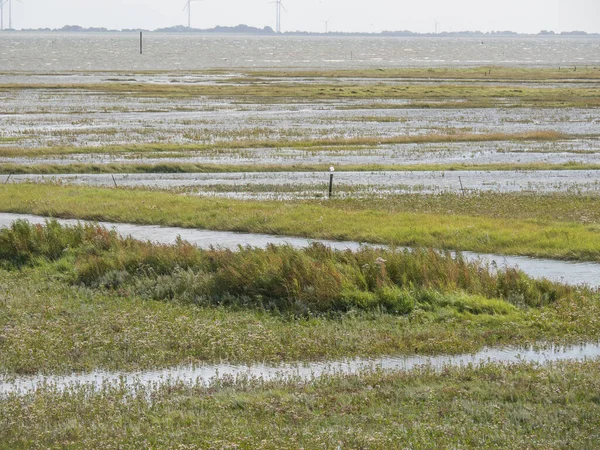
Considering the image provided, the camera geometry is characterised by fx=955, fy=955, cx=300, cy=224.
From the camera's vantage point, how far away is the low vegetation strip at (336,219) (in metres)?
22.1

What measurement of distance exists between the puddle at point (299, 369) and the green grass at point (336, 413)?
0.44 meters

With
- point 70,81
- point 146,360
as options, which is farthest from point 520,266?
point 70,81

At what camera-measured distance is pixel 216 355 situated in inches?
552

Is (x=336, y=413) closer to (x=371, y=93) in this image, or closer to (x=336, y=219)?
(x=336, y=219)

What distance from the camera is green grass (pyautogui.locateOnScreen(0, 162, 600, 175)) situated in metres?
39.7

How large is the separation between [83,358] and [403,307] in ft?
19.0

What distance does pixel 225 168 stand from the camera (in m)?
40.7

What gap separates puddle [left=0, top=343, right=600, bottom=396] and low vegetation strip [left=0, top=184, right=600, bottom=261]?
24.3 ft

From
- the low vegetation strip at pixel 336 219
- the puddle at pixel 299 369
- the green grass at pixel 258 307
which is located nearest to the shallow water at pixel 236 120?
Answer: the low vegetation strip at pixel 336 219

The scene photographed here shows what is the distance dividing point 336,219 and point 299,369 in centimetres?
1227

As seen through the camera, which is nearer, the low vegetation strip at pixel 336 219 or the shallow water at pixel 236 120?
the low vegetation strip at pixel 336 219

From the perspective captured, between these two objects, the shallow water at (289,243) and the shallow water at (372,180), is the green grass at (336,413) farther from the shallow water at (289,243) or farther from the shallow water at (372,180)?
the shallow water at (372,180)

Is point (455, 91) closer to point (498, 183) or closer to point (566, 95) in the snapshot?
point (566, 95)

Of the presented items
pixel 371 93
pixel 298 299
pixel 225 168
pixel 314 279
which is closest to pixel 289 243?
pixel 314 279
